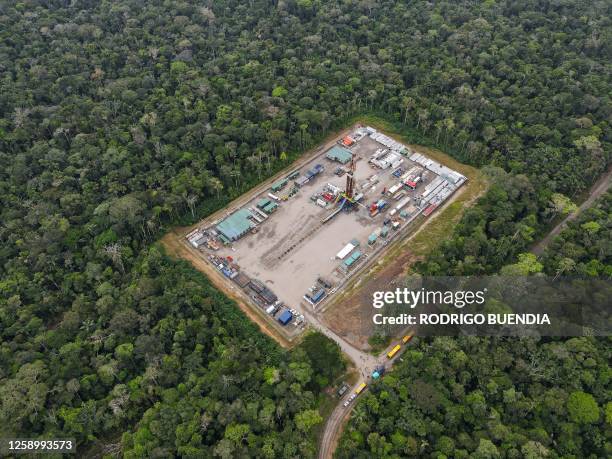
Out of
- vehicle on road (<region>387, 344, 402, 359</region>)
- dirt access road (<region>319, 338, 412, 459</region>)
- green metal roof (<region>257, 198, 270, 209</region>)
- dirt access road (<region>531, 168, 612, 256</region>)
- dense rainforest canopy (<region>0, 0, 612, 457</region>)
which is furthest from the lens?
green metal roof (<region>257, 198, 270, 209</region>)

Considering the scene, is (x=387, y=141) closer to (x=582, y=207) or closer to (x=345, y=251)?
(x=345, y=251)

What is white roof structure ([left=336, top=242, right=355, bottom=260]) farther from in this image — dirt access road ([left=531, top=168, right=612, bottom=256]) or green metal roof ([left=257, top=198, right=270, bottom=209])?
dirt access road ([left=531, top=168, right=612, bottom=256])

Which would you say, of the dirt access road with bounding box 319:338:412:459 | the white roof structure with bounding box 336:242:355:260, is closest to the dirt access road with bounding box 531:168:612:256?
the white roof structure with bounding box 336:242:355:260

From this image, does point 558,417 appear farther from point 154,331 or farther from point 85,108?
point 85,108

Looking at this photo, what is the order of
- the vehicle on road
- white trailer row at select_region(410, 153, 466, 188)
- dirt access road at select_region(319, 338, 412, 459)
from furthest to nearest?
white trailer row at select_region(410, 153, 466, 188) → the vehicle on road → dirt access road at select_region(319, 338, 412, 459)

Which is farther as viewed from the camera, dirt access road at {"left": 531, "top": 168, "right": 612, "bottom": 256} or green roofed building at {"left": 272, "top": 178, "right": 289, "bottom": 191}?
green roofed building at {"left": 272, "top": 178, "right": 289, "bottom": 191}

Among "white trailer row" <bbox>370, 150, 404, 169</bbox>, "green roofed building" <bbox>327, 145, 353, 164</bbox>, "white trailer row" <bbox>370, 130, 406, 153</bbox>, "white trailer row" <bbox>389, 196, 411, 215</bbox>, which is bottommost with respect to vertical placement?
"white trailer row" <bbox>389, 196, 411, 215</bbox>

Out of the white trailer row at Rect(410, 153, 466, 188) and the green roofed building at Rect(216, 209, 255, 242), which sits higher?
the white trailer row at Rect(410, 153, 466, 188)
